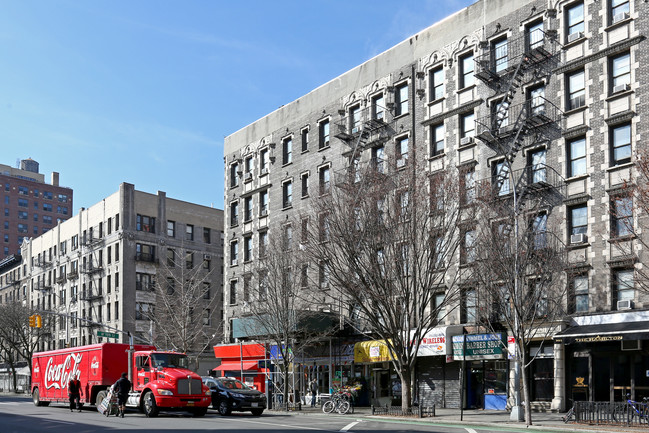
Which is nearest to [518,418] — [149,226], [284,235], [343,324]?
[343,324]

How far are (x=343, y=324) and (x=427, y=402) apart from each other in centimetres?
685

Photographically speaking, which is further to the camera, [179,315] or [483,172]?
[179,315]

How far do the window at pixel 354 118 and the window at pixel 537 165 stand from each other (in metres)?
12.8

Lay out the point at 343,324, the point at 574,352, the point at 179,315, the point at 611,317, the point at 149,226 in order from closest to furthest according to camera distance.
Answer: the point at 611,317, the point at 574,352, the point at 343,324, the point at 179,315, the point at 149,226

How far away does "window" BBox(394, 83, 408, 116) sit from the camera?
42.4 meters

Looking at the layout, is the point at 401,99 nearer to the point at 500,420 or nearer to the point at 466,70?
the point at 466,70

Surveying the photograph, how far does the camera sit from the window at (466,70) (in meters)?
38.7

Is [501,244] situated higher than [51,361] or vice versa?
[501,244]

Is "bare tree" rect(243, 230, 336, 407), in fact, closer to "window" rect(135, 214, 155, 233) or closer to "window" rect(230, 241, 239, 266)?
"window" rect(230, 241, 239, 266)

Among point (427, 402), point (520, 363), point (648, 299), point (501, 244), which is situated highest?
point (501, 244)

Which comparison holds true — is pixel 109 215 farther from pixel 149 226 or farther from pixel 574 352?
pixel 574 352

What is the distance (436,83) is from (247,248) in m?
20.5

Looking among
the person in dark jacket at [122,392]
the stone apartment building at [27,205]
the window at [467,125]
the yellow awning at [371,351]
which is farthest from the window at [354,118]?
the stone apartment building at [27,205]

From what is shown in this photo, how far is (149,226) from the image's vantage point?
242ft
